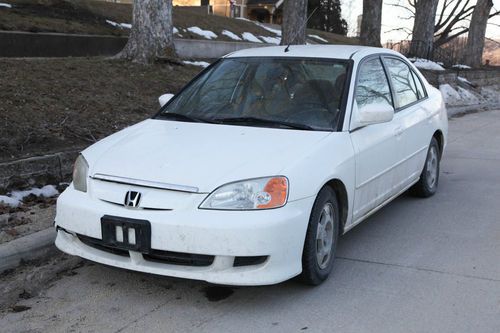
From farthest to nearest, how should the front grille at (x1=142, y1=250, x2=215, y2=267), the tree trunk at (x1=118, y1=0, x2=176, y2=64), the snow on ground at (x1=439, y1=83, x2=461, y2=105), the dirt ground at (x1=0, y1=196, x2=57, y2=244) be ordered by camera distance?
1. the snow on ground at (x1=439, y1=83, x2=461, y2=105)
2. the tree trunk at (x1=118, y1=0, x2=176, y2=64)
3. the dirt ground at (x1=0, y1=196, x2=57, y2=244)
4. the front grille at (x1=142, y1=250, x2=215, y2=267)

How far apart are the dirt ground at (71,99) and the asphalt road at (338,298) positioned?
8.44 ft

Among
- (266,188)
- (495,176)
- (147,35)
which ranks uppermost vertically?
(147,35)

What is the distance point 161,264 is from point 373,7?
16.2 meters

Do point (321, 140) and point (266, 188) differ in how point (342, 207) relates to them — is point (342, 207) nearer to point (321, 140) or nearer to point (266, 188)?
point (321, 140)

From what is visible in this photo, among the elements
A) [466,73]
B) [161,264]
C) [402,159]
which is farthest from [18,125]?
[466,73]

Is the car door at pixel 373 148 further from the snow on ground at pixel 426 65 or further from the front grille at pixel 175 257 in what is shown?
the snow on ground at pixel 426 65

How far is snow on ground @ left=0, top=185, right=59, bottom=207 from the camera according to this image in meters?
5.30

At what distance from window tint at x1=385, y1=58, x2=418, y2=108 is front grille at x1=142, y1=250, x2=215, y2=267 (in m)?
2.72

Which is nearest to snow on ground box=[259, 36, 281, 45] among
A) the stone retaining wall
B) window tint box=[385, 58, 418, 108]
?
the stone retaining wall

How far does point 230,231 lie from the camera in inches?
135

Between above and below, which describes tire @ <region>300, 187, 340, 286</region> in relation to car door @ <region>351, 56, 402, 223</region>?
below

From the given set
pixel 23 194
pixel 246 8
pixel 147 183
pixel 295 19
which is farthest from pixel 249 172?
pixel 246 8

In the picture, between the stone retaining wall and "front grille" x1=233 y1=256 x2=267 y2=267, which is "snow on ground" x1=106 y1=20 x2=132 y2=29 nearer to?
the stone retaining wall

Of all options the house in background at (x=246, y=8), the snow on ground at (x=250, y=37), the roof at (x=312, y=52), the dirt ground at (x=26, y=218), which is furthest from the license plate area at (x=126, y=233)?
the house in background at (x=246, y=8)
